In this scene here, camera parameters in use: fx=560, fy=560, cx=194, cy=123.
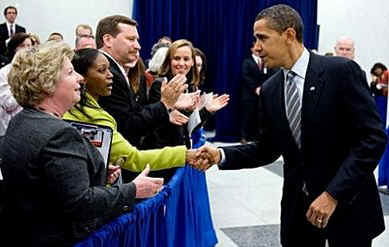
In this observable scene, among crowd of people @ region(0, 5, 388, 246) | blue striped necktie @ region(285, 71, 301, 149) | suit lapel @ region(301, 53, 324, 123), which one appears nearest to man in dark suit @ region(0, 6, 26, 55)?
crowd of people @ region(0, 5, 388, 246)

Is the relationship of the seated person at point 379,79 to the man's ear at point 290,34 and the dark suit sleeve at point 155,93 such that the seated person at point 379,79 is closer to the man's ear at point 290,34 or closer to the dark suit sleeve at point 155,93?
the dark suit sleeve at point 155,93

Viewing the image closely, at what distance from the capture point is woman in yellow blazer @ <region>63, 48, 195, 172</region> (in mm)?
2184

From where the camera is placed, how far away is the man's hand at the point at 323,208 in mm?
2047

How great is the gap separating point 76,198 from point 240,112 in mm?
7335

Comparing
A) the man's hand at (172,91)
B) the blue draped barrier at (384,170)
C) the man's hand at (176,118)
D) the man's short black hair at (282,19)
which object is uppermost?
the man's short black hair at (282,19)

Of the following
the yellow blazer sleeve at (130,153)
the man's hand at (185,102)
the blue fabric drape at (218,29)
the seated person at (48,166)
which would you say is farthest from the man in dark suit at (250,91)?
the seated person at (48,166)

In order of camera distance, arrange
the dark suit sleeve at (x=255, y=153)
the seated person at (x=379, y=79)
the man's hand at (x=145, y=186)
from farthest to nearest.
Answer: the seated person at (x=379, y=79)
the dark suit sleeve at (x=255, y=153)
the man's hand at (x=145, y=186)

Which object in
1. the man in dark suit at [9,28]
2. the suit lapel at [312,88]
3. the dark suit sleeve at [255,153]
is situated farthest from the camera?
the man in dark suit at [9,28]

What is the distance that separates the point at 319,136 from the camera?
84.5 inches

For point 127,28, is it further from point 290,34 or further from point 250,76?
point 250,76

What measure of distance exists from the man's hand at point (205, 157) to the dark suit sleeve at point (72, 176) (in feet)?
3.13

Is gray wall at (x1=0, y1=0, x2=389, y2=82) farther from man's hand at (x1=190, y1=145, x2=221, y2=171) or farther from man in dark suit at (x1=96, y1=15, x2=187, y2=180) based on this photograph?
man's hand at (x1=190, y1=145, x2=221, y2=171)

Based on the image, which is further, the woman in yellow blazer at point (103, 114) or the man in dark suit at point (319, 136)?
the woman in yellow blazer at point (103, 114)

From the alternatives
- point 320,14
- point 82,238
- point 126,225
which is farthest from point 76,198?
point 320,14
